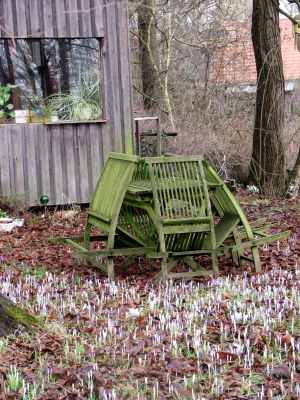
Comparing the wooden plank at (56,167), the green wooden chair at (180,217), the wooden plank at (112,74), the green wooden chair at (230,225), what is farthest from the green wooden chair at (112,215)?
the wooden plank at (112,74)

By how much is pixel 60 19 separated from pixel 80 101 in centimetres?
144

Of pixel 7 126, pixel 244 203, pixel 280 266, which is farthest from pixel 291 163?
→ pixel 280 266

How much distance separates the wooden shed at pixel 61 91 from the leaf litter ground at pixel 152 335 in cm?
Result: 398

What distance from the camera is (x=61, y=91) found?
11562mm

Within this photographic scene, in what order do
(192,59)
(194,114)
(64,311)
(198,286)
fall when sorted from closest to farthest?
(64,311) → (198,286) → (194,114) → (192,59)

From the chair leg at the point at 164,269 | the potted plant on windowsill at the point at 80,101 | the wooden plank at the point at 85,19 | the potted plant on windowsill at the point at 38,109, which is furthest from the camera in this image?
the potted plant on windowsill at the point at 80,101

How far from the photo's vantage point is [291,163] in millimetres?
15875

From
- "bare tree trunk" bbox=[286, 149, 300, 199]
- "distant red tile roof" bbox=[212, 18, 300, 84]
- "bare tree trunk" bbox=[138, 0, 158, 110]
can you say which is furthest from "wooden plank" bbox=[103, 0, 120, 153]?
"distant red tile roof" bbox=[212, 18, 300, 84]

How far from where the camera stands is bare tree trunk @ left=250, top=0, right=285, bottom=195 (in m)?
14.1

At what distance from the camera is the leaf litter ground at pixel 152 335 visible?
12.8 ft

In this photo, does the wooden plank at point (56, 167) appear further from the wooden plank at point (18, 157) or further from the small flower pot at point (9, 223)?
the small flower pot at point (9, 223)

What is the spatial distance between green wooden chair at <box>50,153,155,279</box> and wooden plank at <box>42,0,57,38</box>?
429 cm

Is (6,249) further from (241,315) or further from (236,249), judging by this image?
(241,315)

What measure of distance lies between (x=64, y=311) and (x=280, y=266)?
3047 millimetres
